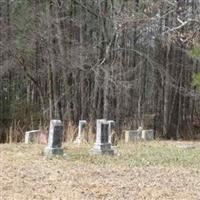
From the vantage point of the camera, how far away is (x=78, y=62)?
20.0m

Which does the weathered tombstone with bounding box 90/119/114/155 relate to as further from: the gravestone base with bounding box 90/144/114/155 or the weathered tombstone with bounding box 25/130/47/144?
the weathered tombstone with bounding box 25/130/47/144

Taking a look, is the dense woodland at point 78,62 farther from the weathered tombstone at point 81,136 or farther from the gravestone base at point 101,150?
the gravestone base at point 101,150

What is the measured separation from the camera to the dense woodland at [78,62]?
64.9 ft

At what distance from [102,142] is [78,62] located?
9242 mm


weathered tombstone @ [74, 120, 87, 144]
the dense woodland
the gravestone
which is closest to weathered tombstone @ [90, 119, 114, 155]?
weathered tombstone @ [74, 120, 87, 144]

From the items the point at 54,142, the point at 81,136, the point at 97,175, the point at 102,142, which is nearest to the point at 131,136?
the point at 81,136

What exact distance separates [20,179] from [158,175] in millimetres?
2177

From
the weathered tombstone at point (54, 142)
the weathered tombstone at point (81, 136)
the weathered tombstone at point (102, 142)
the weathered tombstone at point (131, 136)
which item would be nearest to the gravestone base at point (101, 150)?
the weathered tombstone at point (102, 142)

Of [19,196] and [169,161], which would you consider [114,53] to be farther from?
[19,196]

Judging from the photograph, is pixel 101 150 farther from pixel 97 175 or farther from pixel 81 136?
pixel 81 136

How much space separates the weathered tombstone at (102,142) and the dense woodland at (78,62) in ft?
24.9

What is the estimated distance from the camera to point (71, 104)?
21.2 meters

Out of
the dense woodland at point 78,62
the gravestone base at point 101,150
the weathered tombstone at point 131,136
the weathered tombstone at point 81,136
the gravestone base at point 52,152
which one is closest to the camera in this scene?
the gravestone base at point 52,152

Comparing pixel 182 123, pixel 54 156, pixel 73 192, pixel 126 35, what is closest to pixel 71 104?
pixel 126 35
